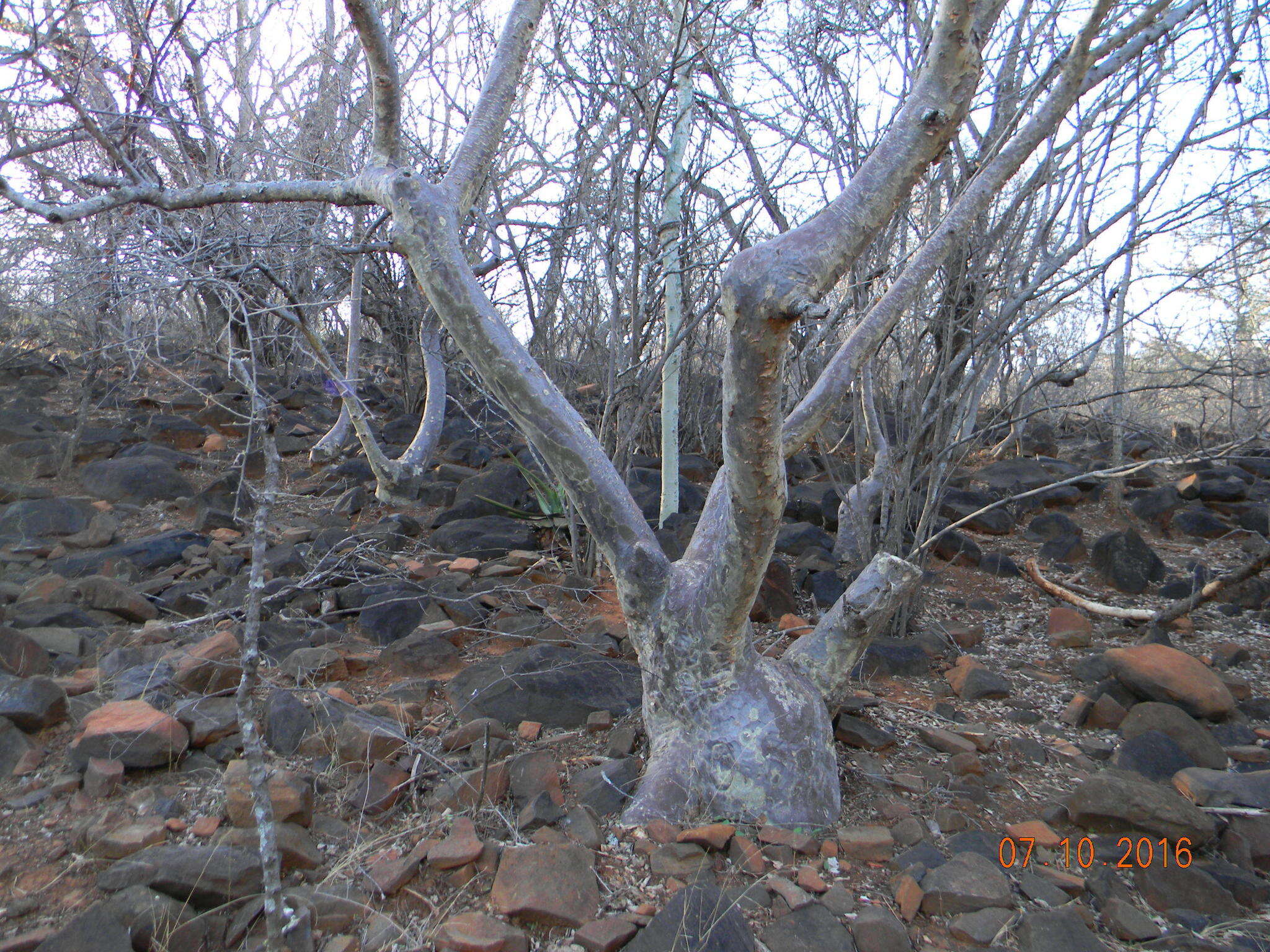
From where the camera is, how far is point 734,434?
189 cm

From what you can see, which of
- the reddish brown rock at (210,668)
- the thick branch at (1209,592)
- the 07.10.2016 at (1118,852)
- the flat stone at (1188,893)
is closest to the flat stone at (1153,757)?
the 07.10.2016 at (1118,852)

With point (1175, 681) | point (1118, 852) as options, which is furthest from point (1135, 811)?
point (1175, 681)

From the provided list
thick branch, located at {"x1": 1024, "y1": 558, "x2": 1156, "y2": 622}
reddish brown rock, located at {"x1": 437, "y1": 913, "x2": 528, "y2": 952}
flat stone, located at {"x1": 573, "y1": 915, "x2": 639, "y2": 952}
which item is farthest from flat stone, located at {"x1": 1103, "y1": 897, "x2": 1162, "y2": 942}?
thick branch, located at {"x1": 1024, "y1": 558, "x2": 1156, "y2": 622}

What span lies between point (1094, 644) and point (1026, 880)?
7.70ft

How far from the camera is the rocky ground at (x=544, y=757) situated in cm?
191

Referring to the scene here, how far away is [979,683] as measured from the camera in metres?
3.43

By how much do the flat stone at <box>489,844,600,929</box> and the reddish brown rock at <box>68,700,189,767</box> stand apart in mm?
1185

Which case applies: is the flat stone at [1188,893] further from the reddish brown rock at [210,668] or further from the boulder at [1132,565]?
the boulder at [1132,565]

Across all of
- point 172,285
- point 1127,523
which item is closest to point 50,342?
point 172,285

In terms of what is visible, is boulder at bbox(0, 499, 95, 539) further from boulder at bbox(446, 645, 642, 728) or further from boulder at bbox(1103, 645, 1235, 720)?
boulder at bbox(1103, 645, 1235, 720)

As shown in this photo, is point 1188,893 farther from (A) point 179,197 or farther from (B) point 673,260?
(A) point 179,197

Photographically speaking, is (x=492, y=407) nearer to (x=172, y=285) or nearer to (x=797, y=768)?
(x=172, y=285)

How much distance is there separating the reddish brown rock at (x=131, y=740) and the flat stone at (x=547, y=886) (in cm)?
119

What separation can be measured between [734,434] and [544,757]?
1.31m
